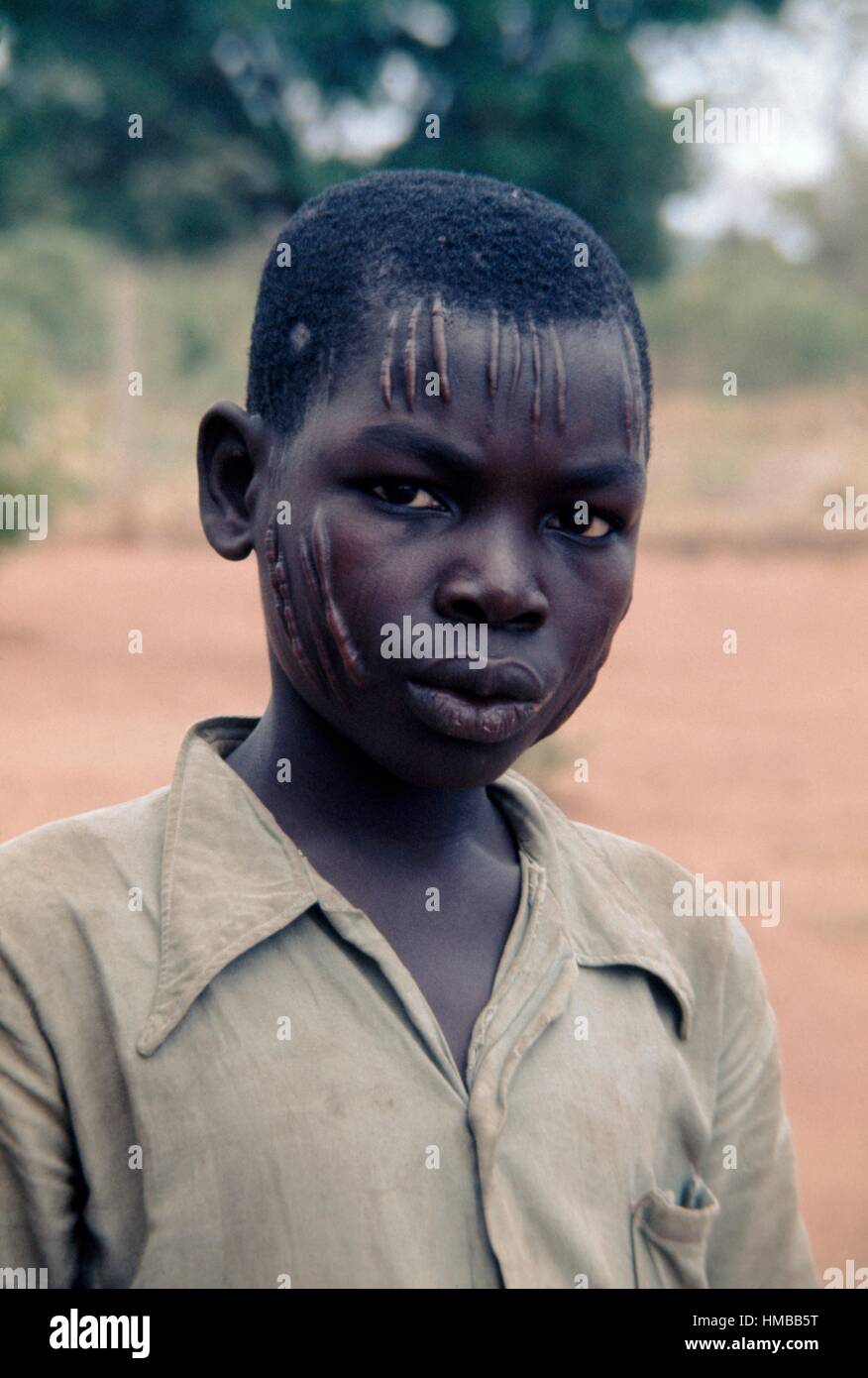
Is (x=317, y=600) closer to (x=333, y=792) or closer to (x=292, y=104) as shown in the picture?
(x=333, y=792)

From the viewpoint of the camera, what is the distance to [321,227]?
4.82ft

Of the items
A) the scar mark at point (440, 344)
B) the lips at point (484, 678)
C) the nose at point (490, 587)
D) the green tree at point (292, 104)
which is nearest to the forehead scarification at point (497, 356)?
the scar mark at point (440, 344)

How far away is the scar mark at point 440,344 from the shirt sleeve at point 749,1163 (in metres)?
0.70

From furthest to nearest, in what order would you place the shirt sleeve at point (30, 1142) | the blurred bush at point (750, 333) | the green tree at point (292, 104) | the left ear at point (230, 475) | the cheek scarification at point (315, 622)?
the blurred bush at point (750, 333) < the green tree at point (292, 104) < the left ear at point (230, 475) < the cheek scarification at point (315, 622) < the shirt sleeve at point (30, 1142)

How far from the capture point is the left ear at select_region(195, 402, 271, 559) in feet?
4.87

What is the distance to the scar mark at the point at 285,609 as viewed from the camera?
1.42 m

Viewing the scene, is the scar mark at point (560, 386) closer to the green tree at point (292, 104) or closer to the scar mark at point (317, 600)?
the scar mark at point (317, 600)

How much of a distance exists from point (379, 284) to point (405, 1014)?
0.67 m

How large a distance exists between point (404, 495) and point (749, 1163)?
2.72ft

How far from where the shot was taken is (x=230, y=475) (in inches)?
60.0

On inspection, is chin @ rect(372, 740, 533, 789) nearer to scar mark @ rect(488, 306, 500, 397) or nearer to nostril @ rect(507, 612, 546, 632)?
nostril @ rect(507, 612, 546, 632)

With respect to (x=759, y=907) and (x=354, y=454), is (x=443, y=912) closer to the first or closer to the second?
(x=354, y=454)

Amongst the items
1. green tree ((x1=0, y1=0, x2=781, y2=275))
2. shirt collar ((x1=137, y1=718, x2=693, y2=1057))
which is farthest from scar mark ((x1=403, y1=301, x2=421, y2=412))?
green tree ((x1=0, y1=0, x2=781, y2=275))
